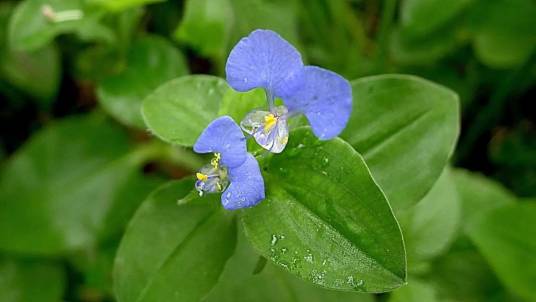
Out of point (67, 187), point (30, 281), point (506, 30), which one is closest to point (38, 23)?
point (67, 187)

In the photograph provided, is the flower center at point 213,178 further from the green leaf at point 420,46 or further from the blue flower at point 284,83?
the green leaf at point 420,46

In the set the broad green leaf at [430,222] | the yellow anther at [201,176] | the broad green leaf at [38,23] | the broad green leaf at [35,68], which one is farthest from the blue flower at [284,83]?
the broad green leaf at [35,68]

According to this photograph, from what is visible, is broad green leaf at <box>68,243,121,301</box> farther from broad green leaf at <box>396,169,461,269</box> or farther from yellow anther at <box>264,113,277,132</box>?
yellow anther at <box>264,113,277,132</box>

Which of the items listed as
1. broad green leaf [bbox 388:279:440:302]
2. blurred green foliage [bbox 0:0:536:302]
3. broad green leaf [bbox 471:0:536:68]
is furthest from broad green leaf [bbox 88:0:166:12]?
broad green leaf [bbox 471:0:536:68]

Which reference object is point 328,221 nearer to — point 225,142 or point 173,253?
point 225,142

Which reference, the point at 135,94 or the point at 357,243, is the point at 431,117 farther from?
the point at 135,94

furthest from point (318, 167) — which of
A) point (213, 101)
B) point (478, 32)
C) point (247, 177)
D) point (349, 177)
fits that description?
point (478, 32)
